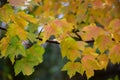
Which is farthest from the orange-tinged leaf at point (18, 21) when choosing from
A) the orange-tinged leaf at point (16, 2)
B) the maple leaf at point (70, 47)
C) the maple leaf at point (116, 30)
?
the maple leaf at point (116, 30)

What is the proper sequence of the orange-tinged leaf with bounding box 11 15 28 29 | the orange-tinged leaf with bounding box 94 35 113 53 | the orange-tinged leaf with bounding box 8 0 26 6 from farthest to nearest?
→ the orange-tinged leaf with bounding box 94 35 113 53, the orange-tinged leaf with bounding box 11 15 28 29, the orange-tinged leaf with bounding box 8 0 26 6

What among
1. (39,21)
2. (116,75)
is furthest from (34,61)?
(116,75)

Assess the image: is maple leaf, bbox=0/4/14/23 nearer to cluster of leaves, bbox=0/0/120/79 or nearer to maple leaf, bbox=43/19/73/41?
cluster of leaves, bbox=0/0/120/79

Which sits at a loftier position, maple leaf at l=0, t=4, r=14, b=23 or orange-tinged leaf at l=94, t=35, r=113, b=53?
maple leaf at l=0, t=4, r=14, b=23

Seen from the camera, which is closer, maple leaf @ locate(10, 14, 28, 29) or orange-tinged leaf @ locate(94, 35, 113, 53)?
A: maple leaf @ locate(10, 14, 28, 29)

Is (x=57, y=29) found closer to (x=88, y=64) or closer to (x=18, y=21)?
(x=18, y=21)

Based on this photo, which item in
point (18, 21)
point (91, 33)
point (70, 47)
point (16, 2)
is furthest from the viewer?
point (91, 33)

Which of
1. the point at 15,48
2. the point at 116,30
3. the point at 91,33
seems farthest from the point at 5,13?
the point at 116,30

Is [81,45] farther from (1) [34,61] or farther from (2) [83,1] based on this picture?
(2) [83,1]

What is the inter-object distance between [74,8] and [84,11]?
0.19 meters

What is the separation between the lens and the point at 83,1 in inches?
97.5

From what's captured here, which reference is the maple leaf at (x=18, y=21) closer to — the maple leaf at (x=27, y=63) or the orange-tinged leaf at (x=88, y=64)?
the maple leaf at (x=27, y=63)

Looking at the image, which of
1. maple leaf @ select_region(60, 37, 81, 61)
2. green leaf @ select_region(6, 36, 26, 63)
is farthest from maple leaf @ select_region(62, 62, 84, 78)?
green leaf @ select_region(6, 36, 26, 63)

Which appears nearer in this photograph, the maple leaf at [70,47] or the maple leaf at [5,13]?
the maple leaf at [5,13]
